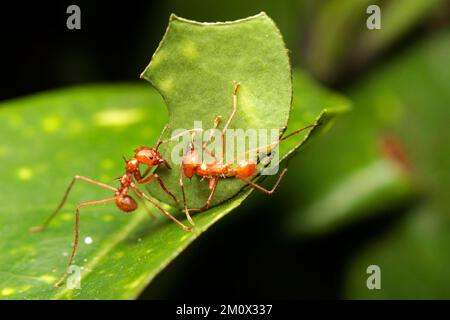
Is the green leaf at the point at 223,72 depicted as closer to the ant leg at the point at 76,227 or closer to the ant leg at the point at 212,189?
the ant leg at the point at 212,189

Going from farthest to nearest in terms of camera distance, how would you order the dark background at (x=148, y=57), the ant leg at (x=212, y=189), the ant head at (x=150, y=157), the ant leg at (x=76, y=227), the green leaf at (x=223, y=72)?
the dark background at (x=148, y=57) → the ant head at (x=150, y=157) → the ant leg at (x=212, y=189) → the ant leg at (x=76, y=227) → the green leaf at (x=223, y=72)

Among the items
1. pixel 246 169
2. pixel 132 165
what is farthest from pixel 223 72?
pixel 132 165

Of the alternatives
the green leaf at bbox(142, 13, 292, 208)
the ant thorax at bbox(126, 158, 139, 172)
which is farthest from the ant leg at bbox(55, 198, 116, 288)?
the green leaf at bbox(142, 13, 292, 208)

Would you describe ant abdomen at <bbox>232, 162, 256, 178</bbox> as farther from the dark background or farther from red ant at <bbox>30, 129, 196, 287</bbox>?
the dark background

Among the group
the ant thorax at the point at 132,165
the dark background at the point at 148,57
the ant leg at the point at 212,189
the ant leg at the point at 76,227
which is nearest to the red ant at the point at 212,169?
the ant leg at the point at 212,189

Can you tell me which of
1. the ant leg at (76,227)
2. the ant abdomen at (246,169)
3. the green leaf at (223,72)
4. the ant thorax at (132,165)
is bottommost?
the ant leg at (76,227)

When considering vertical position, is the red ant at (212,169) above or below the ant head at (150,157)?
below

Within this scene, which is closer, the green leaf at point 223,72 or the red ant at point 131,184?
the green leaf at point 223,72
